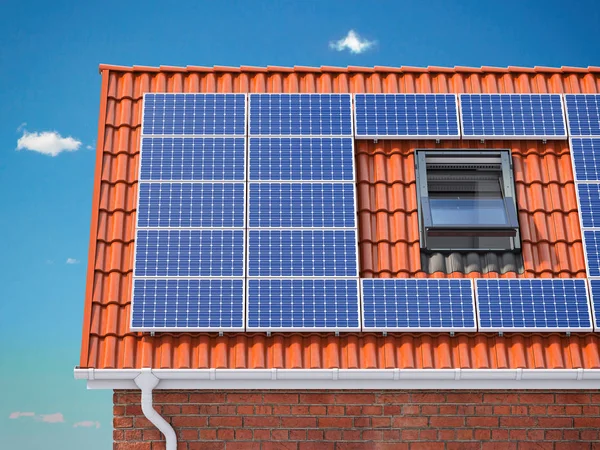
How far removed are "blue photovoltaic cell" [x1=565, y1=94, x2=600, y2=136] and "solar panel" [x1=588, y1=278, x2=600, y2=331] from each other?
2682 millimetres

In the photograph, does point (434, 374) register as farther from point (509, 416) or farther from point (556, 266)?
point (556, 266)

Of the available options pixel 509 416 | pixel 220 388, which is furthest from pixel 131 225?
pixel 509 416

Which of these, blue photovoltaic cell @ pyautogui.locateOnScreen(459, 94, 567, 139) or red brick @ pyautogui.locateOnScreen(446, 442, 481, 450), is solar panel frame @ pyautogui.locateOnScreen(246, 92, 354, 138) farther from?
red brick @ pyautogui.locateOnScreen(446, 442, 481, 450)

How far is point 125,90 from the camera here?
12.6 metres

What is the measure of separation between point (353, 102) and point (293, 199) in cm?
211

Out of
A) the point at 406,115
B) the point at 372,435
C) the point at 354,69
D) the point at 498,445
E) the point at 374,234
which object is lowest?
the point at 498,445

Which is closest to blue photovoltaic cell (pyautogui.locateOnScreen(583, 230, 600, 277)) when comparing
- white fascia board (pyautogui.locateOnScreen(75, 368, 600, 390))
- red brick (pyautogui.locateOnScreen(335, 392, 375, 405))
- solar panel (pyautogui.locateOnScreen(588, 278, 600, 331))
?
solar panel (pyautogui.locateOnScreen(588, 278, 600, 331))

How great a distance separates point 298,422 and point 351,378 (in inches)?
38.4

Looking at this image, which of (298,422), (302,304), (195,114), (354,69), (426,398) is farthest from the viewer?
(354,69)

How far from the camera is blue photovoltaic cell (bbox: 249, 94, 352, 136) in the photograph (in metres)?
12.1

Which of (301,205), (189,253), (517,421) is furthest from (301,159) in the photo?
(517,421)

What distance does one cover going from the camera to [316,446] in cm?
1037

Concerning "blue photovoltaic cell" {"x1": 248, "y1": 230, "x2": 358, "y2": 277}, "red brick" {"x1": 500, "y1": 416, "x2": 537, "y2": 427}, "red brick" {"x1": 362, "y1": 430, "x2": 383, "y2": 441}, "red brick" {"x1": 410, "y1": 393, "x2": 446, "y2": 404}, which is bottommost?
"red brick" {"x1": 362, "y1": 430, "x2": 383, "y2": 441}

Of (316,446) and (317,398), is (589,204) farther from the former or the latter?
(316,446)
